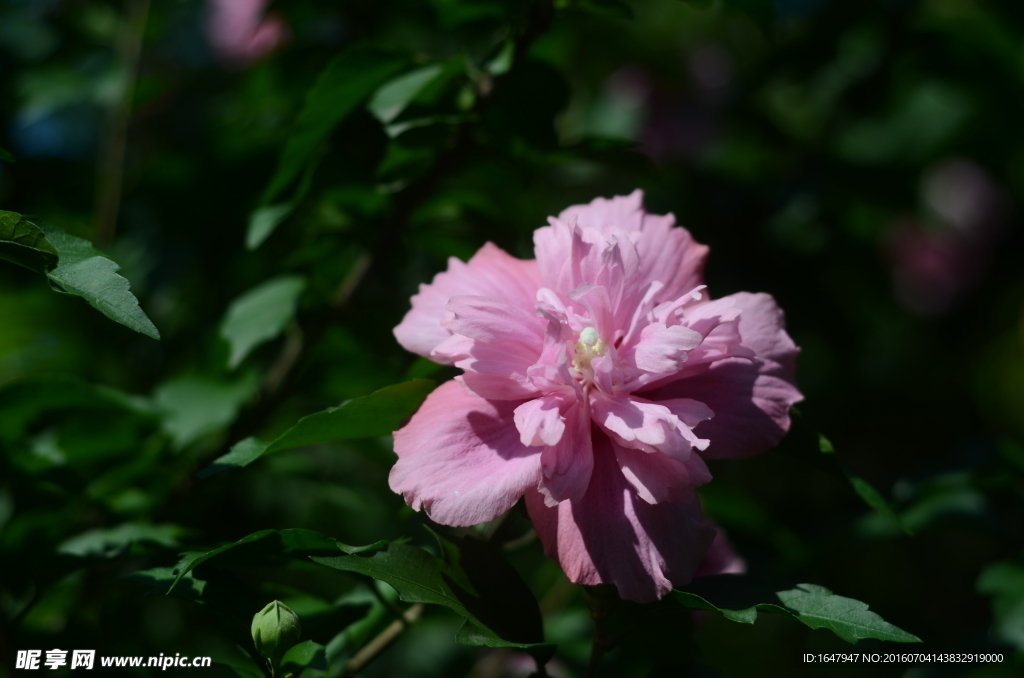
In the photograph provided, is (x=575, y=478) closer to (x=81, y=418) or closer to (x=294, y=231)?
(x=81, y=418)

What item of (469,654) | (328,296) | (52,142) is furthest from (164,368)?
(469,654)

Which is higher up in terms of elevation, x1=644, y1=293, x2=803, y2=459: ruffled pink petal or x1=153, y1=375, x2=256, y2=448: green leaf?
x1=644, y1=293, x2=803, y2=459: ruffled pink petal

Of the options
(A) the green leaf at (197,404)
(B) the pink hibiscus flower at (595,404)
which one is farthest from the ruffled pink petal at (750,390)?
(A) the green leaf at (197,404)

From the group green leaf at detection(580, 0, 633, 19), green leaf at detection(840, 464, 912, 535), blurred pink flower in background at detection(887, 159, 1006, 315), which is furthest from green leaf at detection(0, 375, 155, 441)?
blurred pink flower in background at detection(887, 159, 1006, 315)

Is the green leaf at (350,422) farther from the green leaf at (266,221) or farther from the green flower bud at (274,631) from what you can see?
the green leaf at (266,221)

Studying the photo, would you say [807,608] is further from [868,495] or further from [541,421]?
[541,421]

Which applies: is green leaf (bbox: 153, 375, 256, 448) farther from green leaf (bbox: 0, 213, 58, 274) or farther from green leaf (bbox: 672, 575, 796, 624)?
green leaf (bbox: 672, 575, 796, 624)
